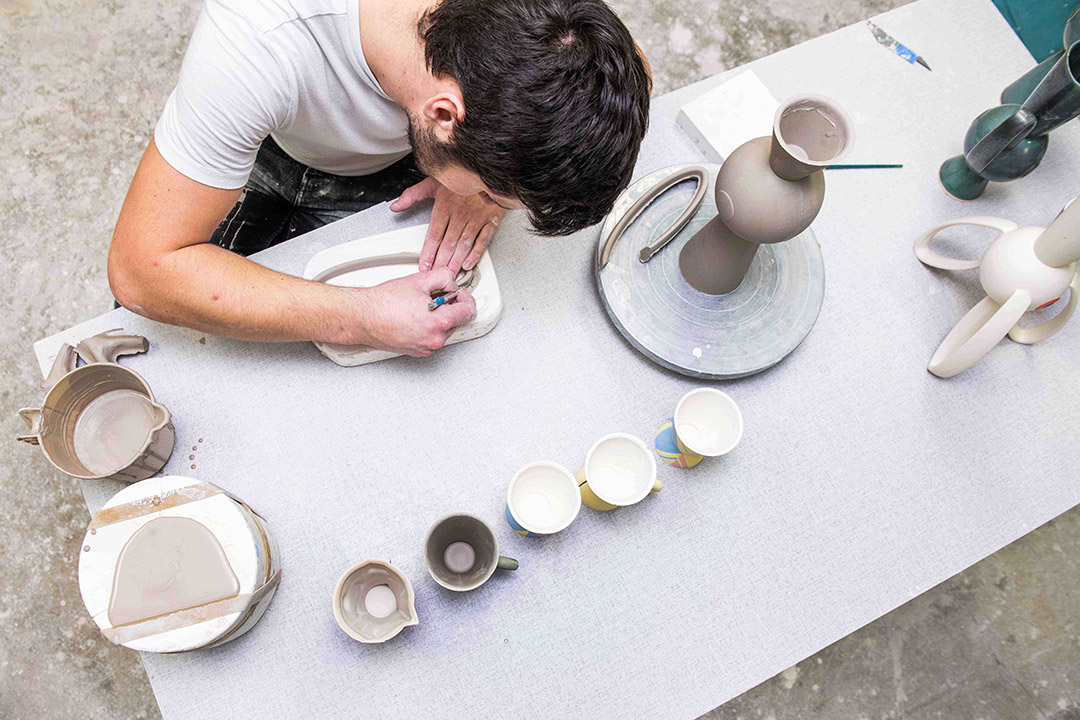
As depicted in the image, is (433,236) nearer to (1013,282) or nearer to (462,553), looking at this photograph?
(462,553)

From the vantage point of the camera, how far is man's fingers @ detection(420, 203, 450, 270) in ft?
3.10

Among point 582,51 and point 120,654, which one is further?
point 120,654

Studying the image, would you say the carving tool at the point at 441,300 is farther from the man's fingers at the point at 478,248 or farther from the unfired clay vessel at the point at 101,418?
the unfired clay vessel at the point at 101,418

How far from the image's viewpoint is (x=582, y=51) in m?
0.69

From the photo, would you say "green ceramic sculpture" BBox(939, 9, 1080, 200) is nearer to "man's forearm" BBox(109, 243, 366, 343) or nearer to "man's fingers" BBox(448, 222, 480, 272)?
"man's fingers" BBox(448, 222, 480, 272)

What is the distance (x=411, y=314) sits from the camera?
2.90ft

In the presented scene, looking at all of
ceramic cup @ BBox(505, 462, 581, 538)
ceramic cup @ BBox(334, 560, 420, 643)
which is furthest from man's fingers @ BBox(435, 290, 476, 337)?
ceramic cup @ BBox(334, 560, 420, 643)

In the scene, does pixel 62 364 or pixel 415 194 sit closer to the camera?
pixel 62 364

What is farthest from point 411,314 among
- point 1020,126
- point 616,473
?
point 1020,126

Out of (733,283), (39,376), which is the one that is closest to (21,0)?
(39,376)

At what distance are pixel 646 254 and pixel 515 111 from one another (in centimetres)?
34

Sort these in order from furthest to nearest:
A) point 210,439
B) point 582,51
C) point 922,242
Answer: point 922,242 < point 210,439 < point 582,51

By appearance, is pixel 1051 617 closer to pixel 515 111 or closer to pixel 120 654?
pixel 515 111

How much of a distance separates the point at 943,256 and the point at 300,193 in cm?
111
